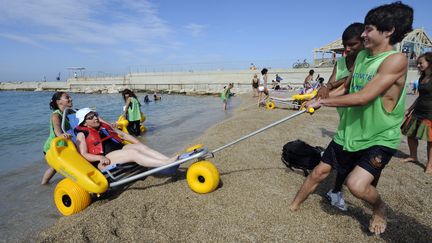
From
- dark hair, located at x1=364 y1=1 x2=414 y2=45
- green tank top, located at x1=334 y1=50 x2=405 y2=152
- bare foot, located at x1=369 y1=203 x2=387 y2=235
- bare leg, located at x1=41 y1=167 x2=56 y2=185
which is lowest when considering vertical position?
bare leg, located at x1=41 y1=167 x2=56 y2=185

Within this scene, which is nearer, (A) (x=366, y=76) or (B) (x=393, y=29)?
(B) (x=393, y=29)

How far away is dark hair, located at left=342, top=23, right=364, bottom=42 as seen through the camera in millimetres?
2879

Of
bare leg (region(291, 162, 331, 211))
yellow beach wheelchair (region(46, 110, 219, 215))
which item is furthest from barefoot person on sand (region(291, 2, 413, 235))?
yellow beach wheelchair (region(46, 110, 219, 215))

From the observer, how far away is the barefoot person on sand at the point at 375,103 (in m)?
2.21

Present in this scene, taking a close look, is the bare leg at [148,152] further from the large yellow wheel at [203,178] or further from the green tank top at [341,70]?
the green tank top at [341,70]

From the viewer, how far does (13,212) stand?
4.24 m

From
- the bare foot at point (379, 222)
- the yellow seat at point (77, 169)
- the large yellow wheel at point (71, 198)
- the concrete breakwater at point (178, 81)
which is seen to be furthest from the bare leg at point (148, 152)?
the concrete breakwater at point (178, 81)

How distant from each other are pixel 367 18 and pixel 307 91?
1112 cm

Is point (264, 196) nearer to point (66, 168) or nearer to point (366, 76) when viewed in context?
point (366, 76)

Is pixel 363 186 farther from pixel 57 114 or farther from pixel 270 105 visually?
pixel 270 105

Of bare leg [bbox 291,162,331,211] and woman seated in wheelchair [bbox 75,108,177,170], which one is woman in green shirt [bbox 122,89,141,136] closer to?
woman seated in wheelchair [bbox 75,108,177,170]

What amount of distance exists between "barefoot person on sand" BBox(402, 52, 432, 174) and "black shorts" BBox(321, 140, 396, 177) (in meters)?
2.83

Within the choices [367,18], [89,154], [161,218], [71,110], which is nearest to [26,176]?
[71,110]

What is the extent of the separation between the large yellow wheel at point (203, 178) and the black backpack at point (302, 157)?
149cm
